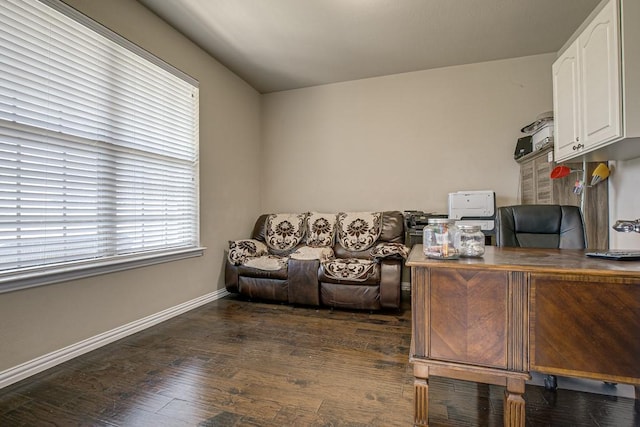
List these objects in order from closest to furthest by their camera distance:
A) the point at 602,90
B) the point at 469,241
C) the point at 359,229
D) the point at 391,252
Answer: the point at 469,241 < the point at 602,90 < the point at 391,252 < the point at 359,229

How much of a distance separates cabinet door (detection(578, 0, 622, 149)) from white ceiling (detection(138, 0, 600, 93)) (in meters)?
1.15

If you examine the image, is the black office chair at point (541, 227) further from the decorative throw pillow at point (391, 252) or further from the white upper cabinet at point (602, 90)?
the decorative throw pillow at point (391, 252)

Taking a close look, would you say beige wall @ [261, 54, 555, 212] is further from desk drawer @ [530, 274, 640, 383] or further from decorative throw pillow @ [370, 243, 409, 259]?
desk drawer @ [530, 274, 640, 383]

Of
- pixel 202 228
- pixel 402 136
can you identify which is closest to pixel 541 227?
pixel 402 136

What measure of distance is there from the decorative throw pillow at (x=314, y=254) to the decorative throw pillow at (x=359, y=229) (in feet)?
0.93

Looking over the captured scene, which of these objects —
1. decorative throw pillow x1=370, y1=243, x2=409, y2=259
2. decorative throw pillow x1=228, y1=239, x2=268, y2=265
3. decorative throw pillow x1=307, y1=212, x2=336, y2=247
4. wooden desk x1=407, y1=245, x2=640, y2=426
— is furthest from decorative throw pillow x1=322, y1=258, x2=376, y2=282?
wooden desk x1=407, y1=245, x2=640, y2=426

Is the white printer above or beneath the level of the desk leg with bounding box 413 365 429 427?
above

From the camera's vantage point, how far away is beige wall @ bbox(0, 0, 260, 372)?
1.71 m

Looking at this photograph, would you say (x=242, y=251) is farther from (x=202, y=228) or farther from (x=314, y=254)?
(x=314, y=254)

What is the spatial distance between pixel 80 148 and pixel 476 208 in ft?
11.7

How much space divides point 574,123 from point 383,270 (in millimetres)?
1815

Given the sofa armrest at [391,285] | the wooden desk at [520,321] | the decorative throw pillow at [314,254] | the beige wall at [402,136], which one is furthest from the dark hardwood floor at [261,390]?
the beige wall at [402,136]

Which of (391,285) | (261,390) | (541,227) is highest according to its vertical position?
(541,227)

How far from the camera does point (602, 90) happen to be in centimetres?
148
